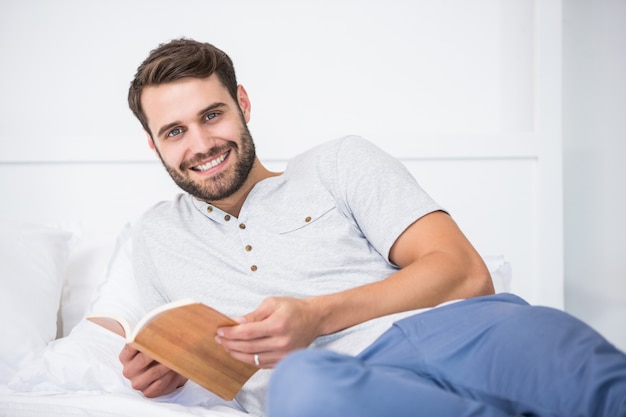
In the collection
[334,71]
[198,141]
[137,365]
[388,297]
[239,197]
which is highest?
[334,71]

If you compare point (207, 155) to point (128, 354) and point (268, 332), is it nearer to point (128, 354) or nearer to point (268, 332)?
point (128, 354)

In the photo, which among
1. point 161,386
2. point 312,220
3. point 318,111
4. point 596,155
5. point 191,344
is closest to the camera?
point 191,344

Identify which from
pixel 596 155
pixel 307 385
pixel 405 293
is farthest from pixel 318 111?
pixel 307 385

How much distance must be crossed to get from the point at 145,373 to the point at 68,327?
67 cm

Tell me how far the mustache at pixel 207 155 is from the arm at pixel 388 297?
42cm

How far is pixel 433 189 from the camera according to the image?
200 centimetres

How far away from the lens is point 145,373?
1190mm

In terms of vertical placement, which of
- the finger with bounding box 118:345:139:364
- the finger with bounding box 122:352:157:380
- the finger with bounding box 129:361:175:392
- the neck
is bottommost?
the finger with bounding box 129:361:175:392

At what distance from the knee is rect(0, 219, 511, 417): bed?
414 mm

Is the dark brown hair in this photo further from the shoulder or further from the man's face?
the shoulder

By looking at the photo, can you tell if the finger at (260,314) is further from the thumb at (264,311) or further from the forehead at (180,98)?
the forehead at (180,98)

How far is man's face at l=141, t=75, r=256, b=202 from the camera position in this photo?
1.37 m

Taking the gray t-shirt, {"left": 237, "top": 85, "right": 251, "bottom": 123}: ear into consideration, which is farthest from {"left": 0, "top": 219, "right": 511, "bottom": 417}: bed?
{"left": 237, "top": 85, "right": 251, "bottom": 123}: ear

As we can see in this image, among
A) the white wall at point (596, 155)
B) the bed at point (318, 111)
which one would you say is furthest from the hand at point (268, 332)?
the white wall at point (596, 155)
